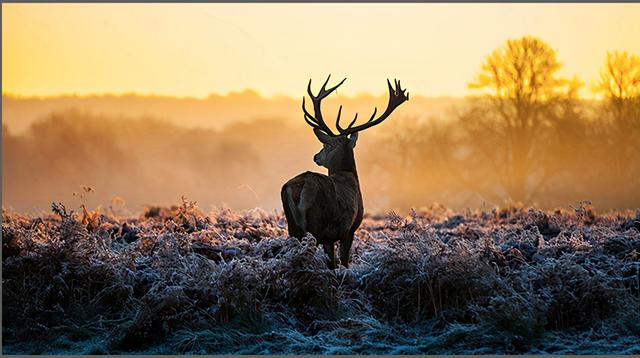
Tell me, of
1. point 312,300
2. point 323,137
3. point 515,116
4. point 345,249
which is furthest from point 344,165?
point 515,116

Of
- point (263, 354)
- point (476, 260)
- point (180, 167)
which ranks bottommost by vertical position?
point (263, 354)

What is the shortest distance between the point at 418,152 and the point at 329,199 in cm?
2948

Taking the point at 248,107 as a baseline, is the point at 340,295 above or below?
below

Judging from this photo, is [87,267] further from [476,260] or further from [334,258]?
[476,260]

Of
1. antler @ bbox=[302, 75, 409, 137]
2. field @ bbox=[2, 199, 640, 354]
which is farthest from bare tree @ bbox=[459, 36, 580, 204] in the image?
field @ bbox=[2, 199, 640, 354]

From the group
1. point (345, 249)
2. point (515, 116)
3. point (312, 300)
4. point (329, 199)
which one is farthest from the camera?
point (515, 116)

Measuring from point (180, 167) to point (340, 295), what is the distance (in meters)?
29.7

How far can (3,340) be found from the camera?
1087 centimetres

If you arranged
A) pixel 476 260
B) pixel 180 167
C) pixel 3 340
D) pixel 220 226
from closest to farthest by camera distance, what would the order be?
1. pixel 3 340
2. pixel 476 260
3. pixel 220 226
4. pixel 180 167

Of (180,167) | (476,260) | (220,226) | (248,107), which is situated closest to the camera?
(476,260)

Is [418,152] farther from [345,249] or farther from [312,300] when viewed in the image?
[312,300]

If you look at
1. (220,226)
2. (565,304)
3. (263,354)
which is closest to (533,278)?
(565,304)

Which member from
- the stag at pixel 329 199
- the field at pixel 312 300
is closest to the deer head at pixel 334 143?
the stag at pixel 329 199

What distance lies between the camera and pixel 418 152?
41.3 meters
